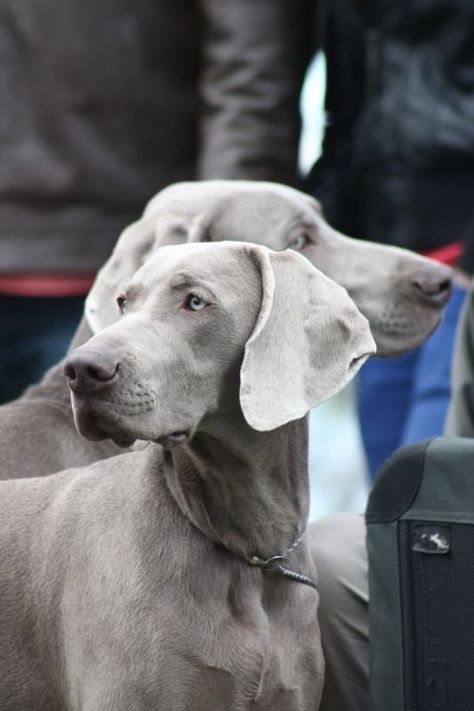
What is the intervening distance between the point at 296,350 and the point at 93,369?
40cm

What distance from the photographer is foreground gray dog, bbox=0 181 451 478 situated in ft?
11.6

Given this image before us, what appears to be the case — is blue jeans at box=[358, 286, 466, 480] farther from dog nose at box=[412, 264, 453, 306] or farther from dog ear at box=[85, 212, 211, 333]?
dog ear at box=[85, 212, 211, 333]

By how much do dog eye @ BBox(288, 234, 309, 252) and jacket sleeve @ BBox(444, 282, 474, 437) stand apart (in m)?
0.41

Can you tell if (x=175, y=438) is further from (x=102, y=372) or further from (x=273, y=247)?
(x=273, y=247)

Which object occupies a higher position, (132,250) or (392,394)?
(132,250)

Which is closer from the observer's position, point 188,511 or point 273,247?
point 188,511

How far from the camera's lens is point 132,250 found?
363 cm

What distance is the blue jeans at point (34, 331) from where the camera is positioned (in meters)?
4.50

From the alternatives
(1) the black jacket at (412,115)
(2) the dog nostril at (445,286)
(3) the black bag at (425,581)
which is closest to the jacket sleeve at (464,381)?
(2) the dog nostril at (445,286)

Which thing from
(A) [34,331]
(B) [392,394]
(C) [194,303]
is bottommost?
(B) [392,394]

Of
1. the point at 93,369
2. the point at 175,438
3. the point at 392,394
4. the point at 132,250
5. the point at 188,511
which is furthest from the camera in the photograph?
the point at 392,394

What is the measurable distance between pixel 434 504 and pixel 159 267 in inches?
27.7

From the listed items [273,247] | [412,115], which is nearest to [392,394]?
[412,115]

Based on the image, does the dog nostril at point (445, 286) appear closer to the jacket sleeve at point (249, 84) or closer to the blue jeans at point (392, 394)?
the blue jeans at point (392, 394)
